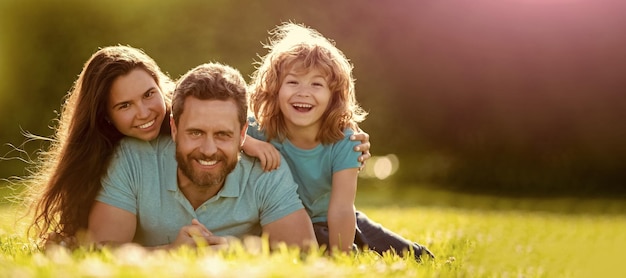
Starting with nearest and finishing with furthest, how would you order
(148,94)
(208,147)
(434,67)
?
1. (208,147)
2. (148,94)
3. (434,67)

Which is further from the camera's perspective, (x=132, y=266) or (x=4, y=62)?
(x=4, y=62)

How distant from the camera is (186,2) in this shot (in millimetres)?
12086

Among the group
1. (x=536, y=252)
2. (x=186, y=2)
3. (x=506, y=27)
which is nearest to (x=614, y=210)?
(x=506, y=27)

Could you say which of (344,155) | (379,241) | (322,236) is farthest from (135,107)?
(379,241)

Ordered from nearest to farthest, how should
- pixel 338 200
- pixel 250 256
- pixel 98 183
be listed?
pixel 250 256 → pixel 98 183 → pixel 338 200

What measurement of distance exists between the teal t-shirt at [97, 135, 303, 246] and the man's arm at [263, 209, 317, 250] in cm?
3

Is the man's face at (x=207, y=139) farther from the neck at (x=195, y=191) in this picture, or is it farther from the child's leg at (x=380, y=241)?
the child's leg at (x=380, y=241)

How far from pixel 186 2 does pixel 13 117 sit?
12.0 feet

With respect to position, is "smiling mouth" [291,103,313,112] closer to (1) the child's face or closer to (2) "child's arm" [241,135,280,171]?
(1) the child's face

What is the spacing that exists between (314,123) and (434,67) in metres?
8.76

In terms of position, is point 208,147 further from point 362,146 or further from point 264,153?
point 362,146

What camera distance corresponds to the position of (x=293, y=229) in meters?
3.92

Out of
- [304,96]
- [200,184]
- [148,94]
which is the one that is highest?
[304,96]

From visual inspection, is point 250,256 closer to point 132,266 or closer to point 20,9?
point 132,266
